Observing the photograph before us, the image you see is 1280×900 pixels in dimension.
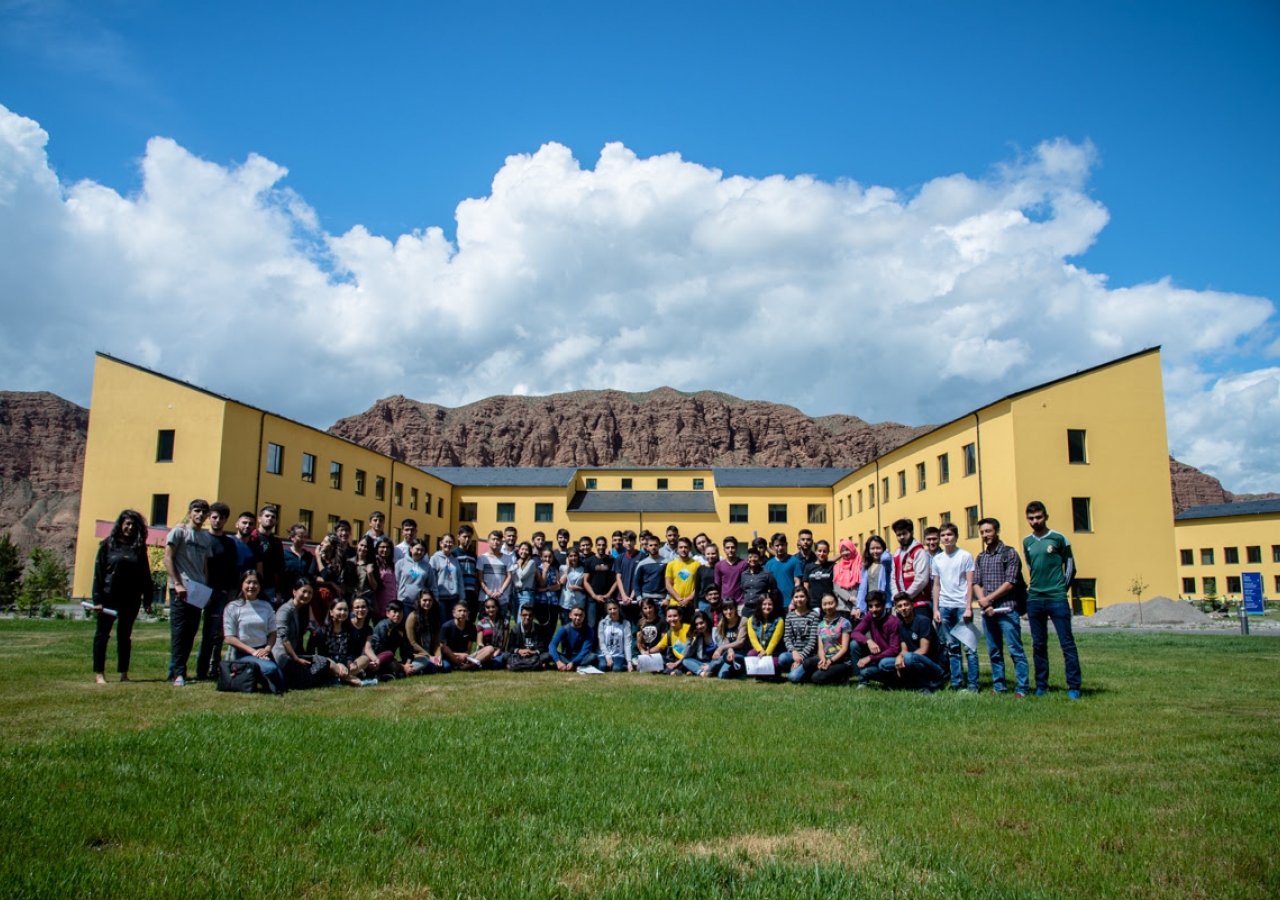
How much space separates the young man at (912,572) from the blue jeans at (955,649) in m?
0.35

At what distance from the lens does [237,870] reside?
316 cm

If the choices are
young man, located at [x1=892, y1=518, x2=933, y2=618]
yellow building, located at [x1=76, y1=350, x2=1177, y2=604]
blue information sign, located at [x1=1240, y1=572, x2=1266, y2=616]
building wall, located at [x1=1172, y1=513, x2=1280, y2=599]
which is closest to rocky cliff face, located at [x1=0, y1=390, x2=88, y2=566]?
yellow building, located at [x1=76, y1=350, x2=1177, y2=604]

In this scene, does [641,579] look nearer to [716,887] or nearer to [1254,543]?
[716,887]

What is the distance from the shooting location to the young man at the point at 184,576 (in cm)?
884

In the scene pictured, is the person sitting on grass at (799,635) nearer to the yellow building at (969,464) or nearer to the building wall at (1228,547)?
the yellow building at (969,464)

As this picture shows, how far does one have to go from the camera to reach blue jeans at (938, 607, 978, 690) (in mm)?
9195

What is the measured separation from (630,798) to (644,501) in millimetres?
55354

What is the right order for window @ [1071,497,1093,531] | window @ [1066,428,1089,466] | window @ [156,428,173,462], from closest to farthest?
1. window @ [1071,497,1093,531]
2. window @ [1066,428,1089,466]
3. window @ [156,428,173,462]

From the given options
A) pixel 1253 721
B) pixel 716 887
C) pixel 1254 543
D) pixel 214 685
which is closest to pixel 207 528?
pixel 214 685

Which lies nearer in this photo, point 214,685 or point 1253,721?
point 1253,721

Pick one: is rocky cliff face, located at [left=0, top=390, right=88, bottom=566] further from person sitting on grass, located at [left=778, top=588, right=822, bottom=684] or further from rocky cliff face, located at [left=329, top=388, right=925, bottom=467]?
person sitting on grass, located at [left=778, top=588, right=822, bottom=684]

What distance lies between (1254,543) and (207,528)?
64448 millimetres

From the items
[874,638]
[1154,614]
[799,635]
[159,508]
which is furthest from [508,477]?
[874,638]

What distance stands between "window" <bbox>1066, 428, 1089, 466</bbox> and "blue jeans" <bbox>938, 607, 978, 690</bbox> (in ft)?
82.6
